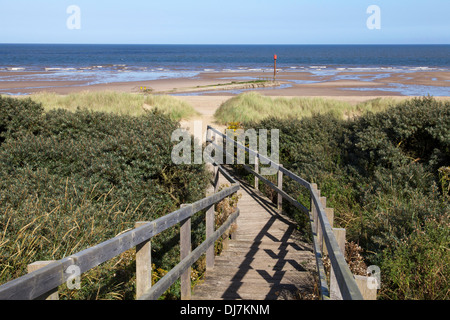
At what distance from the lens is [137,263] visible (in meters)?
3.41

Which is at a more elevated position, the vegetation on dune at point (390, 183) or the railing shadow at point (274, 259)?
the vegetation on dune at point (390, 183)

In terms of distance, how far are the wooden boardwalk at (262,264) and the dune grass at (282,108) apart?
11122 millimetres

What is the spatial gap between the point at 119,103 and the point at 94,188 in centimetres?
1272

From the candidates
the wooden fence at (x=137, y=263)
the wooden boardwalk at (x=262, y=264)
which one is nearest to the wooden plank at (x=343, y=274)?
the wooden fence at (x=137, y=263)

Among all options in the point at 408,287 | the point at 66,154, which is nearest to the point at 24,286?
the point at 408,287

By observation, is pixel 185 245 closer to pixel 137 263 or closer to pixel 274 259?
pixel 137 263

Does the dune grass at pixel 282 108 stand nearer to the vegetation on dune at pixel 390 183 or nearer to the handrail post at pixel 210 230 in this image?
→ the vegetation on dune at pixel 390 183

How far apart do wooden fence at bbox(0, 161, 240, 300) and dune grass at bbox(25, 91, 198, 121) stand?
551 inches

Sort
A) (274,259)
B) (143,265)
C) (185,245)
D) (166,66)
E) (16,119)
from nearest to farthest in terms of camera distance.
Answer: (143,265), (185,245), (274,259), (16,119), (166,66)

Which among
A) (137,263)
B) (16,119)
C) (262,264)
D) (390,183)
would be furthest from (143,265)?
(16,119)

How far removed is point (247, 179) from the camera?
12.3 meters

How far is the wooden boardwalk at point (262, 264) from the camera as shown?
4980 mm

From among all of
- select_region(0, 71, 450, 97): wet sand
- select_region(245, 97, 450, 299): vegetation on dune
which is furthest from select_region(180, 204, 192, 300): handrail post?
select_region(0, 71, 450, 97): wet sand
